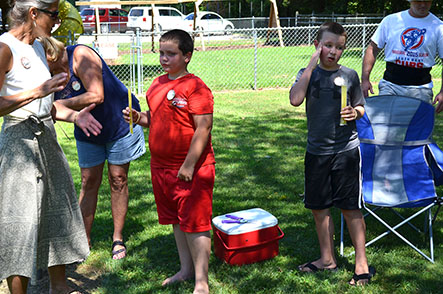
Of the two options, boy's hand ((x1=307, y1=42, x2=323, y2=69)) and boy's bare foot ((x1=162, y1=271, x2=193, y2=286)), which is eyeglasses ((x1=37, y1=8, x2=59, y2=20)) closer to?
boy's hand ((x1=307, y1=42, x2=323, y2=69))

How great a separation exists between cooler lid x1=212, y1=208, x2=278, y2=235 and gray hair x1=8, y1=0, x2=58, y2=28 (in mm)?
2068

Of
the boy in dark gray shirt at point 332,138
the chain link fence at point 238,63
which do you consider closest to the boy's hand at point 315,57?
the boy in dark gray shirt at point 332,138

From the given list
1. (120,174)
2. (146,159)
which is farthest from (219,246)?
(146,159)

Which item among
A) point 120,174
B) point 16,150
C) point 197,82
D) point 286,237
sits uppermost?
point 197,82

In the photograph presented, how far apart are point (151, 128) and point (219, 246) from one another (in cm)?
120

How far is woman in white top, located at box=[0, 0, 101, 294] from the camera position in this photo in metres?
3.02

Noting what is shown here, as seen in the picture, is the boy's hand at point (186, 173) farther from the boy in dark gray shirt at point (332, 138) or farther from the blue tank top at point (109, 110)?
the blue tank top at point (109, 110)

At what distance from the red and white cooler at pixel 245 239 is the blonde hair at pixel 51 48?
5.75 ft

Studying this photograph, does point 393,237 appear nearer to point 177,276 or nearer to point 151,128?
point 177,276

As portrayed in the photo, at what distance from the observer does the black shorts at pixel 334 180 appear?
3793 mm

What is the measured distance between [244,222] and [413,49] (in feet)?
7.13

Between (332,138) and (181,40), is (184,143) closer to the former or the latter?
(181,40)

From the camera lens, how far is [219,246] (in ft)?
14.1

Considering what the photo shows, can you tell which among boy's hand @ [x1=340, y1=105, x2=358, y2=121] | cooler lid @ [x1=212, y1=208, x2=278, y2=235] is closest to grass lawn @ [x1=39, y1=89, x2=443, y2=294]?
cooler lid @ [x1=212, y1=208, x2=278, y2=235]
